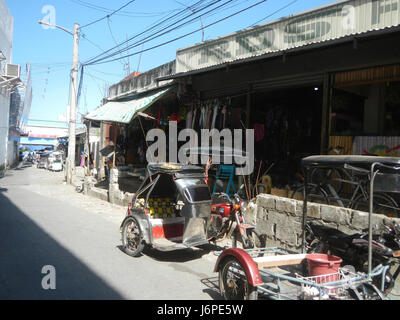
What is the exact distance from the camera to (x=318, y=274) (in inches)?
159

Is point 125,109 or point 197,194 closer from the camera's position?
point 197,194

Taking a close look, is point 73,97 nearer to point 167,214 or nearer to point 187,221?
point 167,214

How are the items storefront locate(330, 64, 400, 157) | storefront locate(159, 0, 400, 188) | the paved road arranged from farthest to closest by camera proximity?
storefront locate(159, 0, 400, 188) < storefront locate(330, 64, 400, 157) < the paved road

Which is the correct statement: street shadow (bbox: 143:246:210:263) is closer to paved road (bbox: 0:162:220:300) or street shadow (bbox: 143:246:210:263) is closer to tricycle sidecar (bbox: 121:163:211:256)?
paved road (bbox: 0:162:220:300)

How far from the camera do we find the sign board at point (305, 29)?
25.8ft

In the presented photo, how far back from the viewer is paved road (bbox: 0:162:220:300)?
4626 millimetres

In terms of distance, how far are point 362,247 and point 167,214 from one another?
4.32m

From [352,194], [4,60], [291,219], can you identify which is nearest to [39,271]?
[291,219]

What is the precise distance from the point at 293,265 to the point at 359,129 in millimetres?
5499

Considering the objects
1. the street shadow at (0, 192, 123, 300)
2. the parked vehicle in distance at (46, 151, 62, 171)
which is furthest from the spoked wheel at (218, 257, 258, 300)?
the parked vehicle in distance at (46, 151, 62, 171)

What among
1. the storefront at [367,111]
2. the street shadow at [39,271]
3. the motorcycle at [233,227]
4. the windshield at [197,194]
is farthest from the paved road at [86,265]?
the storefront at [367,111]

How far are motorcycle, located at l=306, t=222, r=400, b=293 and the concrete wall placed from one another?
60 centimetres
